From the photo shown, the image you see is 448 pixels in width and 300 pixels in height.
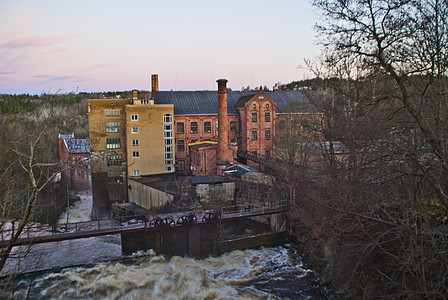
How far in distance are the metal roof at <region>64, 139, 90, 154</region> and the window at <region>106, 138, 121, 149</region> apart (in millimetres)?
13985

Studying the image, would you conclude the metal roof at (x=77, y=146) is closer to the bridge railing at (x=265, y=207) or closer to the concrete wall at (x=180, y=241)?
the bridge railing at (x=265, y=207)

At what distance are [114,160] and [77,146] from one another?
16360 millimetres

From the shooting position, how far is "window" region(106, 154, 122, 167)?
2814 centimetres

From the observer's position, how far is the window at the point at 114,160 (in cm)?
2814

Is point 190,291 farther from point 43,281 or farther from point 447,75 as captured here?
point 447,75

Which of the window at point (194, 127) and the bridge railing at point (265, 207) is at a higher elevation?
the window at point (194, 127)

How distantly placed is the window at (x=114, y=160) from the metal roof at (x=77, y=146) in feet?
46.2

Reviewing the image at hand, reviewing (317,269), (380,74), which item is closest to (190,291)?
(317,269)

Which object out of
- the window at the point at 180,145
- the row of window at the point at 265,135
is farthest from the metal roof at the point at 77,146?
the row of window at the point at 265,135

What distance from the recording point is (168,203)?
22078mm

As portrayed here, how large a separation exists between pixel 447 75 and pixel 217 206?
50.7ft

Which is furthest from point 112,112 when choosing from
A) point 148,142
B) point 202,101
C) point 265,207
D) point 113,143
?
point 265,207

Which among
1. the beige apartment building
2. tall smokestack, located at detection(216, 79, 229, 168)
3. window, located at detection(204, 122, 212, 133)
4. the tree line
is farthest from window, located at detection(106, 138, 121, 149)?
the tree line

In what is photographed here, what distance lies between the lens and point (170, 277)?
14805mm
